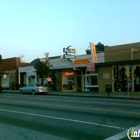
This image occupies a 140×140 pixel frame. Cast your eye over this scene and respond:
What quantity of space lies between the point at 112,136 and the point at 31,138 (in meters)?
2.41

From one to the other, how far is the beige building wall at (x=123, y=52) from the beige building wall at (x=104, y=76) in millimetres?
1109

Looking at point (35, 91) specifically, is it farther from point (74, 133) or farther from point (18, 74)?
point (74, 133)

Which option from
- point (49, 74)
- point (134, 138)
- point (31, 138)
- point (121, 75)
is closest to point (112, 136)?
point (134, 138)

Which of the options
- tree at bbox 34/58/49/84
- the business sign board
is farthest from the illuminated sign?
tree at bbox 34/58/49/84

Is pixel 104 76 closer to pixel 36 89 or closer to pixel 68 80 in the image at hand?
pixel 68 80

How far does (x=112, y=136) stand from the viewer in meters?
7.47

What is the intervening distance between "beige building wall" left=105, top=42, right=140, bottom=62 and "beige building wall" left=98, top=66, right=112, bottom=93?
1.11 metres

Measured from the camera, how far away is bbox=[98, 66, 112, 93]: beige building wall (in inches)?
1143

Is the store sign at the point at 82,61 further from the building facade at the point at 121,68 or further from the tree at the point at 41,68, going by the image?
the tree at the point at 41,68

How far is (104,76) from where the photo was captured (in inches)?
1166

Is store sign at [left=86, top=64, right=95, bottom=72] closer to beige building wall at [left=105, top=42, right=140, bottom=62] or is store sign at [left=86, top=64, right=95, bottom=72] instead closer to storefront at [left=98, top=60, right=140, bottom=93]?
storefront at [left=98, top=60, right=140, bottom=93]

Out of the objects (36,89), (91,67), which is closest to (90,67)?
(91,67)

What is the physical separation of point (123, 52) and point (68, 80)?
408 inches

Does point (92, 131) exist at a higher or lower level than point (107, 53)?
lower
